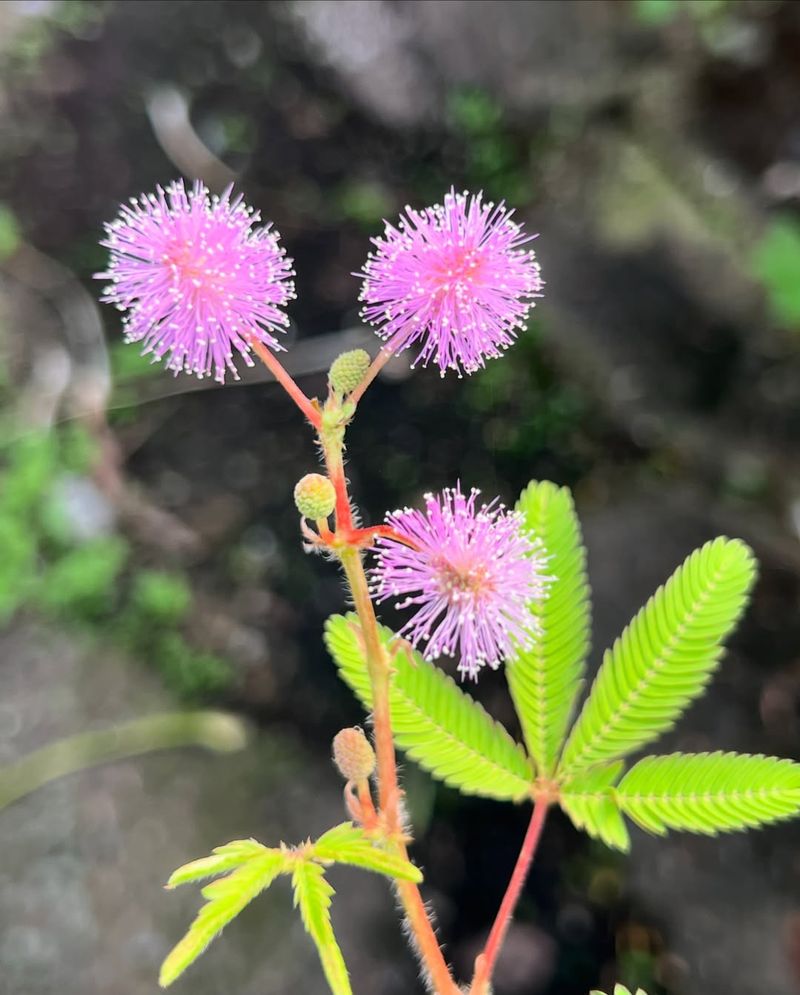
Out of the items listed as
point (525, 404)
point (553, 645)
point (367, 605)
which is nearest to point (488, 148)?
point (525, 404)

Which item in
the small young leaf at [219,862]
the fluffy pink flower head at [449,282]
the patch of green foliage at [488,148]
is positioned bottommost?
the small young leaf at [219,862]

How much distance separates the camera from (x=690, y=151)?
2715 mm

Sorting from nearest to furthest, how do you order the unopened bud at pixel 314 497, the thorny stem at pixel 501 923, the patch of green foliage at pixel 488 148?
the unopened bud at pixel 314 497, the thorny stem at pixel 501 923, the patch of green foliage at pixel 488 148

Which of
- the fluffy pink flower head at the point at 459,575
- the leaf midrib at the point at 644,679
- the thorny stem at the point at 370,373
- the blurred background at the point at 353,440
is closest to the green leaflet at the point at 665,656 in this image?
the leaf midrib at the point at 644,679

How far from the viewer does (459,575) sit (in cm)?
86

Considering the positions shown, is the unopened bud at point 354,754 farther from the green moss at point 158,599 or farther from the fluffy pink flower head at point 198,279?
the green moss at point 158,599

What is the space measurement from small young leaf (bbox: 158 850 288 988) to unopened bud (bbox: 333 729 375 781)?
0.10m

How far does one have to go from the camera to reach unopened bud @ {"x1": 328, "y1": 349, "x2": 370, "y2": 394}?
725mm

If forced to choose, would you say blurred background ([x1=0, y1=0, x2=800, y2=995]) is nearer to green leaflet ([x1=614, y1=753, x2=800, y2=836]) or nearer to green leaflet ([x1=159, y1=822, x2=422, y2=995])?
green leaflet ([x1=614, y1=753, x2=800, y2=836])

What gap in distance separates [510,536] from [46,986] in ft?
6.30

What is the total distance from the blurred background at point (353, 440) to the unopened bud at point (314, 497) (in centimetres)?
171

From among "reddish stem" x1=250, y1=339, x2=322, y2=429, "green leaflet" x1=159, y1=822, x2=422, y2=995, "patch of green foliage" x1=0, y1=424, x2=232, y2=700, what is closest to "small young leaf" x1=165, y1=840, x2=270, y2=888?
"green leaflet" x1=159, y1=822, x2=422, y2=995

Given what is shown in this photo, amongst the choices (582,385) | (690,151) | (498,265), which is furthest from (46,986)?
(690,151)

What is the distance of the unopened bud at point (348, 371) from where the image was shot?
725 mm
